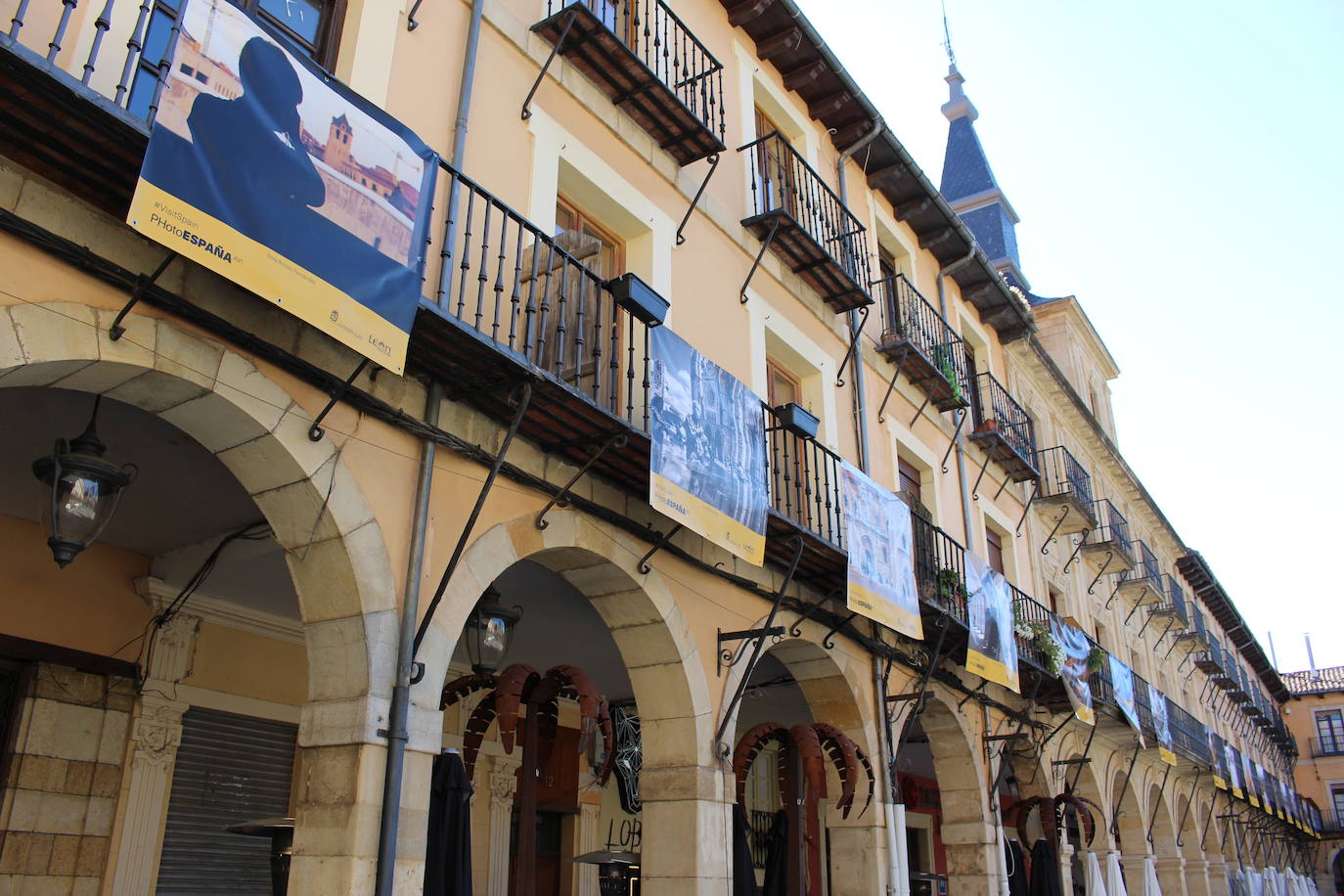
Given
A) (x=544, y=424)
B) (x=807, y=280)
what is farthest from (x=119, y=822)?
(x=807, y=280)

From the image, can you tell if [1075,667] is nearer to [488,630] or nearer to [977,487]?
[977,487]

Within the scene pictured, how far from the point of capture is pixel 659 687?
29.1ft

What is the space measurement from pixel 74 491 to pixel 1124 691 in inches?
676

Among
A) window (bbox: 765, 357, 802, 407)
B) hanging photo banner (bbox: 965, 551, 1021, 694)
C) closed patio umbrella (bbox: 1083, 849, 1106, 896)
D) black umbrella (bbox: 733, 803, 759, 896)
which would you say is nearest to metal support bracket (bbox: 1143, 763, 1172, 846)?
closed patio umbrella (bbox: 1083, 849, 1106, 896)

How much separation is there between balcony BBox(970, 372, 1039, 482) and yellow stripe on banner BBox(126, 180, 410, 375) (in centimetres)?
1239

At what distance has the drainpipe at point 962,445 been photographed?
15.9 metres

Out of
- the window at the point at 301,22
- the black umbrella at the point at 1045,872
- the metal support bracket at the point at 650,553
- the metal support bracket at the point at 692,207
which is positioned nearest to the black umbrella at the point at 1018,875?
the black umbrella at the point at 1045,872

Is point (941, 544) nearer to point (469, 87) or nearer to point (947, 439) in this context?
point (947, 439)

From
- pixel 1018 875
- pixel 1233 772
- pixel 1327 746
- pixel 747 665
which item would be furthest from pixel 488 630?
pixel 1327 746

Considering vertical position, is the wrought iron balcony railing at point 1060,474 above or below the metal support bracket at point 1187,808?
above

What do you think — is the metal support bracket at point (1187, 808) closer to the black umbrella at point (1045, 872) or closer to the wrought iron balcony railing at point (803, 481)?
the black umbrella at point (1045, 872)

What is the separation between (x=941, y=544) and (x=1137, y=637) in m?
14.7

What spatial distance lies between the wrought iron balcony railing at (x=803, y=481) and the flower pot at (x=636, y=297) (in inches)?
79.5

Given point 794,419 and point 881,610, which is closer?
point 794,419
